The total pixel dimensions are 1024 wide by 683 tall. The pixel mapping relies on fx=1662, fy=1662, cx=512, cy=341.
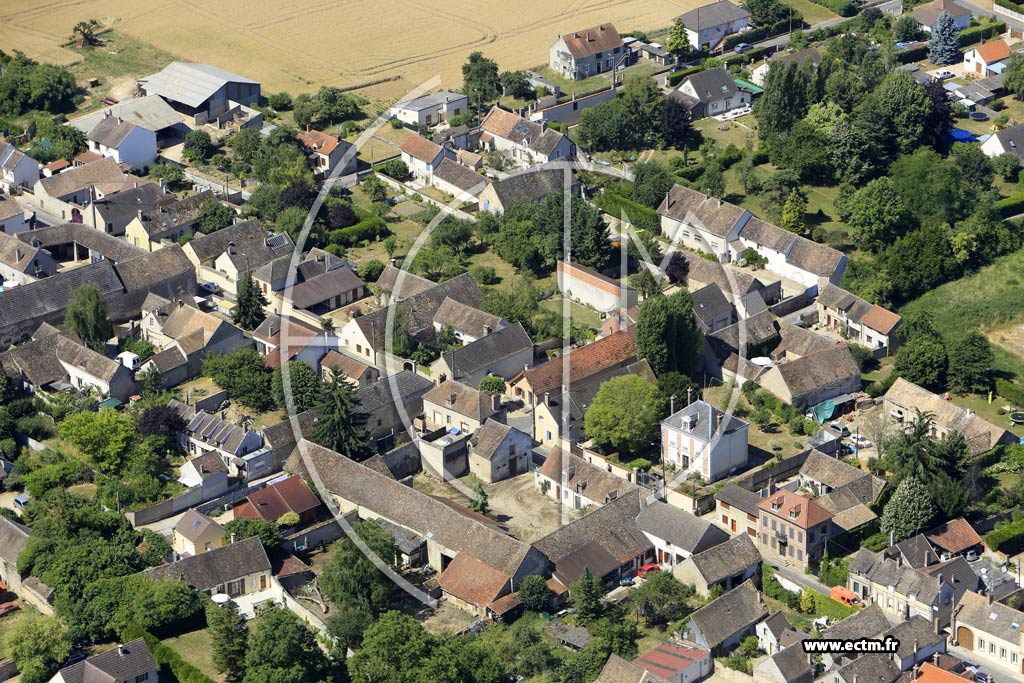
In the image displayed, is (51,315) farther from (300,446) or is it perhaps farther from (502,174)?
(502,174)

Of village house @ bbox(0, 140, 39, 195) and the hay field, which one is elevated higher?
village house @ bbox(0, 140, 39, 195)

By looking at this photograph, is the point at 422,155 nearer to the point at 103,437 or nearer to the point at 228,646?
the point at 103,437

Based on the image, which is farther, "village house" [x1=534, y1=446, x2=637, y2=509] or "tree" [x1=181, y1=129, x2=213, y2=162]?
"tree" [x1=181, y1=129, x2=213, y2=162]

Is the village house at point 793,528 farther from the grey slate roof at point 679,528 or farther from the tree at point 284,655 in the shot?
the tree at point 284,655

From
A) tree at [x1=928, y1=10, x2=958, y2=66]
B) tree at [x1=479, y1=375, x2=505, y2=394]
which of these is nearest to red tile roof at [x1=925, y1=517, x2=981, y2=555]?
tree at [x1=479, y1=375, x2=505, y2=394]

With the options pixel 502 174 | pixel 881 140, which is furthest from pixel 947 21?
pixel 502 174

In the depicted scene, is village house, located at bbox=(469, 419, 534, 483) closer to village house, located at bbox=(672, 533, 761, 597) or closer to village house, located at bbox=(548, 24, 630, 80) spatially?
village house, located at bbox=(672, 533, 761, 597)
